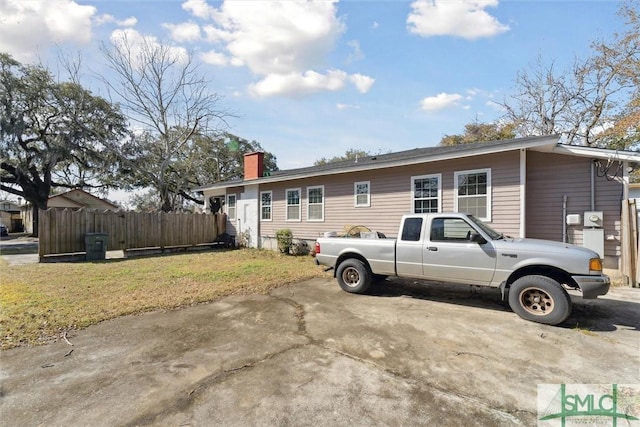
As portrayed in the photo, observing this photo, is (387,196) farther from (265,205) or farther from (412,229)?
(265,205)

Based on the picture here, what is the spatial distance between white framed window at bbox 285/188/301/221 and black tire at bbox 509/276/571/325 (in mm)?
9524

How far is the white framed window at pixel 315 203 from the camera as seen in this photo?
41.5 feet

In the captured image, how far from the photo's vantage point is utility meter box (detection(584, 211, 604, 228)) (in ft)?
24.1

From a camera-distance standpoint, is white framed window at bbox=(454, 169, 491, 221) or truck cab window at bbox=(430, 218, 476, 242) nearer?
truck cab window at bbox=(430, 218, 476, 242)

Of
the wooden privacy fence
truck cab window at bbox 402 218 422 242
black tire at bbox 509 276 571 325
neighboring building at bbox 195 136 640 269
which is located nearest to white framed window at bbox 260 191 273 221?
neighboring building at bbox 195 136 640 269

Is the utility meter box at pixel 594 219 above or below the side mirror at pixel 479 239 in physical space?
above

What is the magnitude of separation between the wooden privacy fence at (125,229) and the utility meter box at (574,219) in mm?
14753

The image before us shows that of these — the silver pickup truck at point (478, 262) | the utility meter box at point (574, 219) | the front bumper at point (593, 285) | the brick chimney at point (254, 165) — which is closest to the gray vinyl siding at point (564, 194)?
the utility meter box at point (574, 219)

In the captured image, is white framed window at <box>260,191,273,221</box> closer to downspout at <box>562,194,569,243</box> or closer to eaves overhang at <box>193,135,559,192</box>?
eaves overhang at <box>193,135,559,192</box>

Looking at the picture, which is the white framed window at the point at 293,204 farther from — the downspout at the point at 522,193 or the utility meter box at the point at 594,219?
the utility meter box at the point at 594,219

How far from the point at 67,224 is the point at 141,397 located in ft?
37.8

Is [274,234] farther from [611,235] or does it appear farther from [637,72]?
[637,72]

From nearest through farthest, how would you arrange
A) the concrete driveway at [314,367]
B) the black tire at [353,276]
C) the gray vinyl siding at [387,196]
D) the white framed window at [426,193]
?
the concrete driveway at [314,367], the black tire at [353,276], the gray vinyl siding at [387,196], the white framed window at [426,193]

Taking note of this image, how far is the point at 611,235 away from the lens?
24.3 ft
